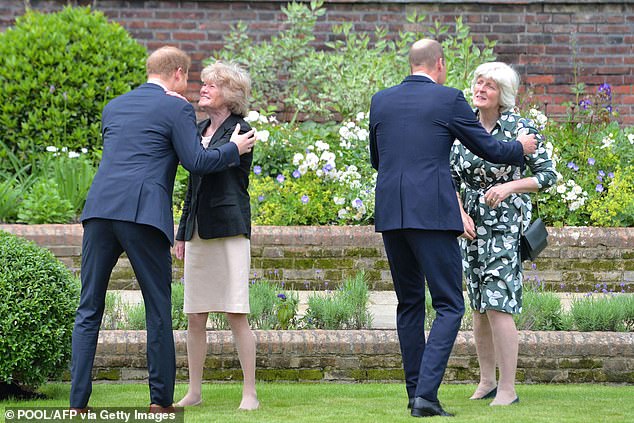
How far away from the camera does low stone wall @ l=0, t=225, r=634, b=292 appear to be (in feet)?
28.4

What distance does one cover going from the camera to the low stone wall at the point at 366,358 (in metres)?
6.26

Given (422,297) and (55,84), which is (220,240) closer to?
(422,297)

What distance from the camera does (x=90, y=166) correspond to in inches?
380

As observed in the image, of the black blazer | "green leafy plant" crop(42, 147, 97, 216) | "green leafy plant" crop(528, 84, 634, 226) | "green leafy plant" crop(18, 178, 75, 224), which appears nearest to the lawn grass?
the black blazer

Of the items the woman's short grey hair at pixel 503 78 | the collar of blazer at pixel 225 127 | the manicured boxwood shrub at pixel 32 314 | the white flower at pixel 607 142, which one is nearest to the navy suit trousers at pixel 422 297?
the woman's short grey hair at pixel 503 78

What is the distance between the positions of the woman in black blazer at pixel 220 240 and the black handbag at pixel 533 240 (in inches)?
54.2

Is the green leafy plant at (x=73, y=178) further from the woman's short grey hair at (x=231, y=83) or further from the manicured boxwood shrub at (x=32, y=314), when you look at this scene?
the woman's short grey hair at (x=231, y=83)

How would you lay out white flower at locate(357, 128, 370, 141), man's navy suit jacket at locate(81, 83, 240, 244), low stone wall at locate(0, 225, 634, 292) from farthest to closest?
1. white flower at locate(357, 128, 370, 141)
2. low stone wall at locate(0, 225, 634, 292)
3. man's navy suit jacket at locate(81, 83, 240, 244)

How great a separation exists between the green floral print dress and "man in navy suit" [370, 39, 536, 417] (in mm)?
289

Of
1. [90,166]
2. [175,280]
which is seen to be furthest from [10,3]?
[175,280]

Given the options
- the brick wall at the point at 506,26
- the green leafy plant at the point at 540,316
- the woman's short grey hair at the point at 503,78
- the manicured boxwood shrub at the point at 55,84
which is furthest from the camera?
the brick wall at the point at 506,26

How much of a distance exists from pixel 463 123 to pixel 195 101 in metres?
7.26

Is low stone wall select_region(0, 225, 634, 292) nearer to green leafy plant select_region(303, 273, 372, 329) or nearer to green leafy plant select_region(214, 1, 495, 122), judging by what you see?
green leafy plant select_region(303, 273, 372, 329)

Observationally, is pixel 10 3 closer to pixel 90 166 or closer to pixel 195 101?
pixel 195 101
